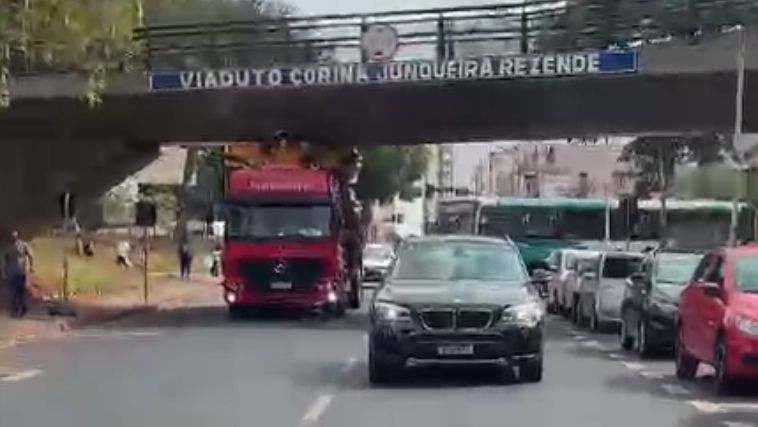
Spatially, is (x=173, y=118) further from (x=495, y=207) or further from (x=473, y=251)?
A: (x=473, y=251)

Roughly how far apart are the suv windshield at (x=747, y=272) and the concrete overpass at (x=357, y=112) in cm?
1340

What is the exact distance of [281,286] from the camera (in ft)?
122

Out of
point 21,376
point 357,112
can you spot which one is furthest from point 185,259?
point 21,376

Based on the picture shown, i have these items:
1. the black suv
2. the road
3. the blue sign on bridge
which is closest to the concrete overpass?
the blue sign on bridge

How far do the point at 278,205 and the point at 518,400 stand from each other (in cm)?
1847

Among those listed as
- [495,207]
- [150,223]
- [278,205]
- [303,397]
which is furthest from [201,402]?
[495,207]

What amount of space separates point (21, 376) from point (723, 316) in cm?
947

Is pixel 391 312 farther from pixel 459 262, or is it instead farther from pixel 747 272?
pixel 747 272

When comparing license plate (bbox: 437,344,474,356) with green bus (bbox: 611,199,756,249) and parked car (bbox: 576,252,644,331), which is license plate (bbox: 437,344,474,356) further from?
green bus (bbox: 611,199,756,249)

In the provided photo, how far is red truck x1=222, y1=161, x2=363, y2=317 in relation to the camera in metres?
36.8

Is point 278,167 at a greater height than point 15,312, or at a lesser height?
greater

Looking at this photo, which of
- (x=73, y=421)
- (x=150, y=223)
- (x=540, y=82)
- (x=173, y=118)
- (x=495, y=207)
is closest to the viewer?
(x=73, y=421)

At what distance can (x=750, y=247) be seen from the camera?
20766 millimetres

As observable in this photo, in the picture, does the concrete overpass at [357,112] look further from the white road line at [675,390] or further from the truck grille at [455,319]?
the truck grille at [455,319]
